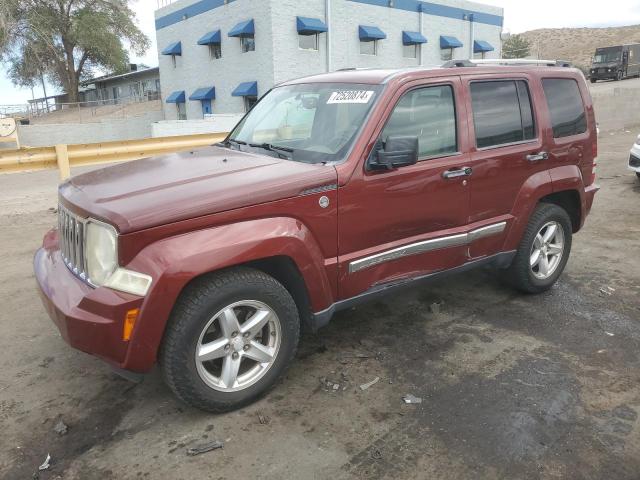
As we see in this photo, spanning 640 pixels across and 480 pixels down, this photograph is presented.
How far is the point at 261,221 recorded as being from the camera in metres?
3.02

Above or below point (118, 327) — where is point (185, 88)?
above

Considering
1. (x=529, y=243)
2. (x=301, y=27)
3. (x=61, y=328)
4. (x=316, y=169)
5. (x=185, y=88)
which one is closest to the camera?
(x=61, y=328)

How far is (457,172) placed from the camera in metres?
3.85

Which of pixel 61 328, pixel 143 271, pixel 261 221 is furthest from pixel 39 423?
pixel 261 221

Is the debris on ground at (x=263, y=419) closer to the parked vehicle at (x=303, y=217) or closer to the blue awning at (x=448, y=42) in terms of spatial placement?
the parked vehicle at (x=303, y=217)

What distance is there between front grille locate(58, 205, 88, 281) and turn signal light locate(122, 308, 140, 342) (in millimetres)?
421

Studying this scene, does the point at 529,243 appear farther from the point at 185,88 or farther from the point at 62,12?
the point at 62,12

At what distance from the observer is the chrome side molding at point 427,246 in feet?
11.5

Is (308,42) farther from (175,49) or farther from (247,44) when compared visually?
(175,49)

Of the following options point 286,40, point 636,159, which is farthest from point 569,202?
point 286,40

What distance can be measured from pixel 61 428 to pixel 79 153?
5.95 meters

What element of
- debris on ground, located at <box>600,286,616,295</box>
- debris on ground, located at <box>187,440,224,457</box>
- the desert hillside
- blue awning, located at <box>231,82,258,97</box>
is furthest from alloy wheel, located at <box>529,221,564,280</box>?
the desert hillside

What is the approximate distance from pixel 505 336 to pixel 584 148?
193cm

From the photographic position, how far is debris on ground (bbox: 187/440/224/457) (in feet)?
9.19
